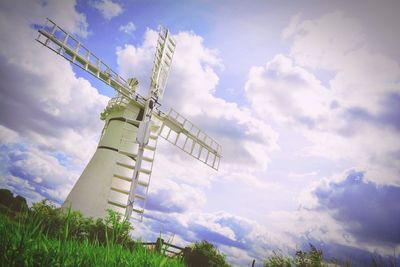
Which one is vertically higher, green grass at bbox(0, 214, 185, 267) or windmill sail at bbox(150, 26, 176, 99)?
windmill sail at bbox(150, 26, 176, 99)

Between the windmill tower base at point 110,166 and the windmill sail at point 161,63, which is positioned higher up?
the windmill sail at point 161,63

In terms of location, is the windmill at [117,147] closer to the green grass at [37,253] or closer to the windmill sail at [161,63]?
the windmill sail at [161,63]

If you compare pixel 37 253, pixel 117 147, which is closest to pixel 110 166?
pixel 117 147

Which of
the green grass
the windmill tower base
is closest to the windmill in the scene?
the windmill tower base

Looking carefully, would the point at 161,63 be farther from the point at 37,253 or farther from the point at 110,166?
the point at 37,253

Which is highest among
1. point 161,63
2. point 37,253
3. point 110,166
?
point 161,63

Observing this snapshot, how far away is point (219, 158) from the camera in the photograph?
2147 cm

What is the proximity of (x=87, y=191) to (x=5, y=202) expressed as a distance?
333 inches

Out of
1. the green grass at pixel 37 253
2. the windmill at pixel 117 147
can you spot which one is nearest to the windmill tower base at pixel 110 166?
the windmill at pixel 117 147

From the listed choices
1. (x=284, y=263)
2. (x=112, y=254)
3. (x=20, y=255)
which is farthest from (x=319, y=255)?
(x=20, y=255)

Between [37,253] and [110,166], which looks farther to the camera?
[110,166]

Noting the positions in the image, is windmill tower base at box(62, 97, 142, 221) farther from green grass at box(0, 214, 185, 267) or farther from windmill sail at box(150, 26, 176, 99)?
green grass at box(0, 214, 185, 267)

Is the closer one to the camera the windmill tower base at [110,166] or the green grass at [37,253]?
the green grass at [37,253]

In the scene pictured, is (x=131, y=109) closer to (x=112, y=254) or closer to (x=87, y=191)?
(x=87, y=191)
